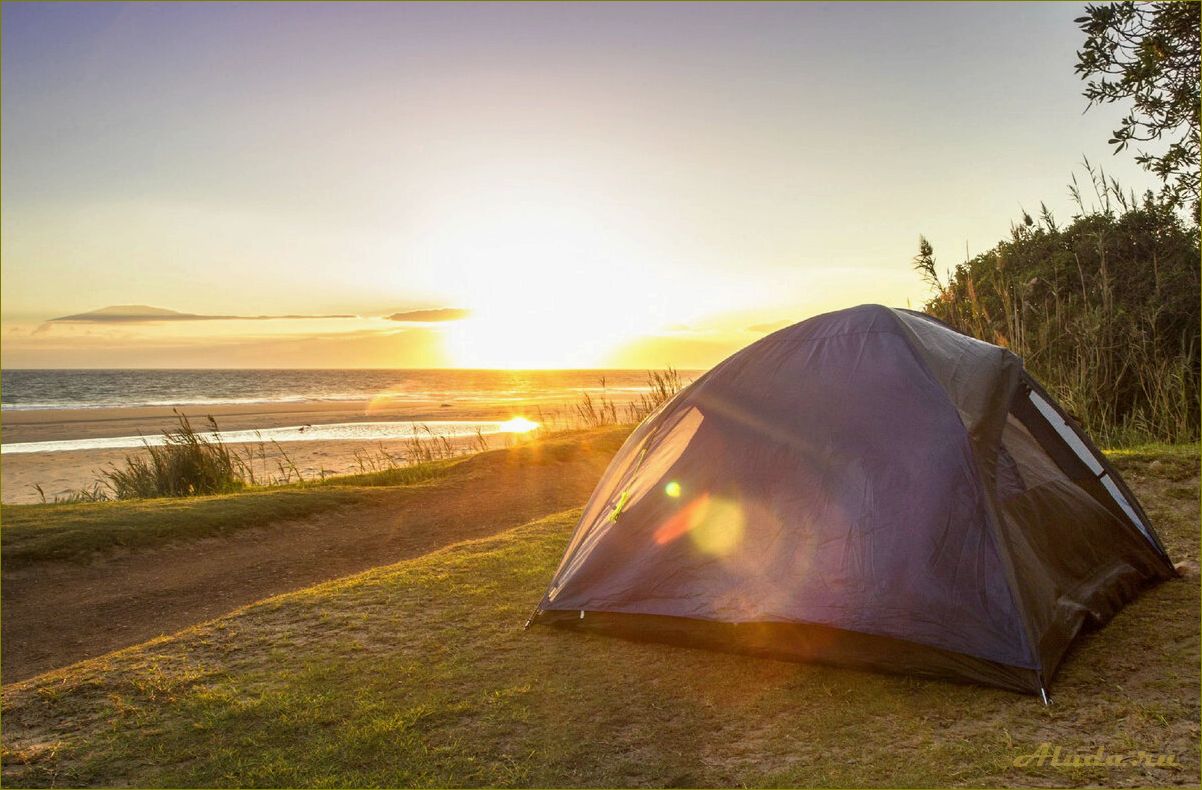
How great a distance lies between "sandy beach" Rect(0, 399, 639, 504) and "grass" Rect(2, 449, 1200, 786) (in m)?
10.5

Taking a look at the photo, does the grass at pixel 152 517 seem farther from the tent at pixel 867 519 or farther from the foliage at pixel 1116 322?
the foliage at pixel 1116 322

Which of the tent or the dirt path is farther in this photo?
the dirt path

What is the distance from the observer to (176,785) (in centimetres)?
376

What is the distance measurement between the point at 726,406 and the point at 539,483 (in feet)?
27.1

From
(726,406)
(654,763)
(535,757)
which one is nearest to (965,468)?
(726,406)

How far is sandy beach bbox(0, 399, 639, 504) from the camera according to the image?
57.0 ft

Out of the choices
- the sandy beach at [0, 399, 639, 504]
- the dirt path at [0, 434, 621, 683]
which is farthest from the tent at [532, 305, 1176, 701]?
the sandy beach at [0, 399, 639, 504]

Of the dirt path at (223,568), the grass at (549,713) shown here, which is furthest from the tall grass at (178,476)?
the grass at (549,713)

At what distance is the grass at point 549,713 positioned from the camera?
3756 mm

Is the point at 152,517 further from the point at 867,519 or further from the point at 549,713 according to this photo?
the point at 867,519

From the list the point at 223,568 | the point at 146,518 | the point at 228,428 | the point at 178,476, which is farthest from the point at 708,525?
the point at 228,428

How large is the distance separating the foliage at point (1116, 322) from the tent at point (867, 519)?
4.62 meters

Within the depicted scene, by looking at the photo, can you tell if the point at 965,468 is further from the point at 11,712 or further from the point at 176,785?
the point at 11,712

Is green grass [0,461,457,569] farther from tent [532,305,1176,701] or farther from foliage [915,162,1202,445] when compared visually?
foliage [915,162,1202,445]
